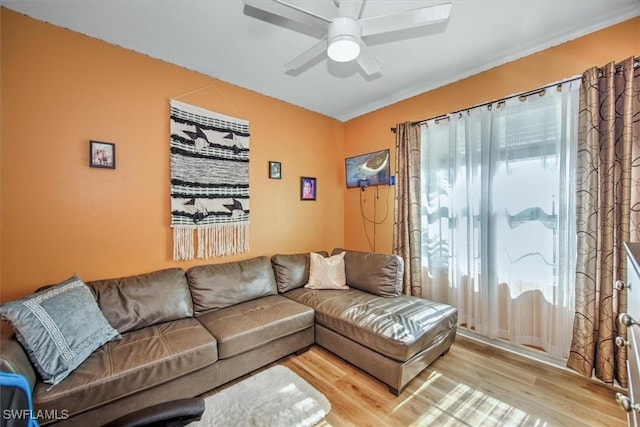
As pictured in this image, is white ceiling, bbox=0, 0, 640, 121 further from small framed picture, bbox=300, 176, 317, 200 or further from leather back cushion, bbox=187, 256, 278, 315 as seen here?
leather back cushion, bbox=187, 256, 278, 315

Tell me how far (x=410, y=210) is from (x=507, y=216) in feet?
2.95

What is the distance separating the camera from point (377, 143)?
137 inches

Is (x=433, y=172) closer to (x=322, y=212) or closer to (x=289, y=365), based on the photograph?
(x=322, y=212)

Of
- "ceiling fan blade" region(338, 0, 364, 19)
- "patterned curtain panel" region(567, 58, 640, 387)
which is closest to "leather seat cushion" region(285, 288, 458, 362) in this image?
"patterned curtain panel" region(567, 58, 640, 387)

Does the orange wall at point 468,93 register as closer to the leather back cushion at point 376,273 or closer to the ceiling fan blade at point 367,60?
the leather back cushion at point 376,273

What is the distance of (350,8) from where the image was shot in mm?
1442

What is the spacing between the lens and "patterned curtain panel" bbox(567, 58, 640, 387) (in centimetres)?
177

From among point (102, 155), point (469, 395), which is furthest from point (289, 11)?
point (469, 395)

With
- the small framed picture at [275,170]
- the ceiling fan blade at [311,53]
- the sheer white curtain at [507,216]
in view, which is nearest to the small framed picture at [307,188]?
the small framed picture at [275,170]

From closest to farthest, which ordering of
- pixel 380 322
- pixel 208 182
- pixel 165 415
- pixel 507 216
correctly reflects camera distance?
pixel 165 415 → pixel 380 322 → pixel 507 216 → pixel 208 182

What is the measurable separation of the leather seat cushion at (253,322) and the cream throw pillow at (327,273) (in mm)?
482

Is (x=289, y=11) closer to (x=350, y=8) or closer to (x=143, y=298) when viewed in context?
(x=350, y=8)

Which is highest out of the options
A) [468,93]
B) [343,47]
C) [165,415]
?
[468,93]

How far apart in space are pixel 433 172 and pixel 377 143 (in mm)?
907
